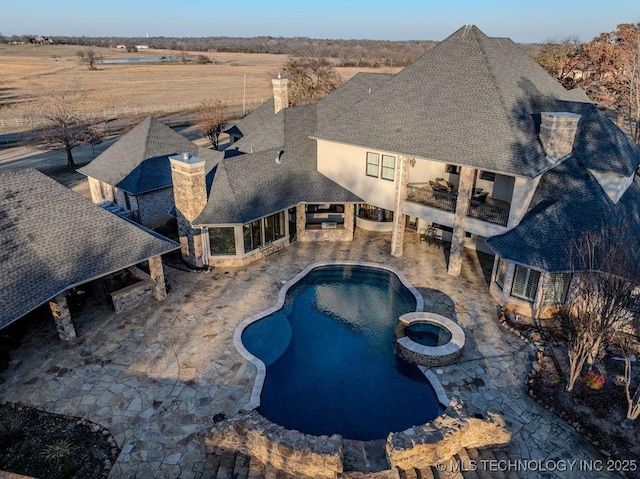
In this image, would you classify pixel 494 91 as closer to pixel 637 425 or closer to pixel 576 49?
pixel 637 425

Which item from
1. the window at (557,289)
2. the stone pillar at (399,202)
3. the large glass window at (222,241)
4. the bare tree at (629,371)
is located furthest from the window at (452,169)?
the large glass window at (222,241)

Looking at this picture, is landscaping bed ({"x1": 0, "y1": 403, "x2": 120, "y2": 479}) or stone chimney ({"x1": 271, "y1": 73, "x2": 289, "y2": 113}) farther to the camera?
stone chimney ({"x1": 271, "y1": 73, "x2": 289, "y2": 113})

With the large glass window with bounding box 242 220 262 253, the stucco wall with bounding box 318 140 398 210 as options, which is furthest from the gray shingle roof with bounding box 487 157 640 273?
the large glass window with bounding box 242 220 262 253

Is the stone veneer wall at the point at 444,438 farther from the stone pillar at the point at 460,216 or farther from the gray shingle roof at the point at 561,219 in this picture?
the stone pillar at the point at 460,216

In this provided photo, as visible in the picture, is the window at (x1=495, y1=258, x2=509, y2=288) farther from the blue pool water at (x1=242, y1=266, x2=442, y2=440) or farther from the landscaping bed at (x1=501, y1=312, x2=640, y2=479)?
the blue pool water at (x1=242, y1=266, x2=442, y2=440)

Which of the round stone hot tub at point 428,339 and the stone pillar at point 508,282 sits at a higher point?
the stone pillar at point 508,282

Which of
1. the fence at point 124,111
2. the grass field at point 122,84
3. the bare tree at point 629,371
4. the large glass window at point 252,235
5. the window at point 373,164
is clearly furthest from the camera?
the grass field at point 122,84

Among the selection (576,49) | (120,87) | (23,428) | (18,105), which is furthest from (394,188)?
(120,87)

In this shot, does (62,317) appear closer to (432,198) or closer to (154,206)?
(154,206)
